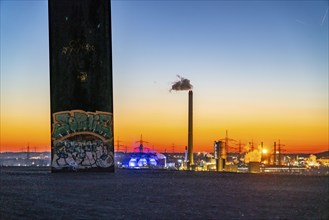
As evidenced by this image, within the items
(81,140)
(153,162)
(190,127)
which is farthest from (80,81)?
(153,162)

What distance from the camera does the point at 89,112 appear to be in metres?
49.5

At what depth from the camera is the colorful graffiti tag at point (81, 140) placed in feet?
161

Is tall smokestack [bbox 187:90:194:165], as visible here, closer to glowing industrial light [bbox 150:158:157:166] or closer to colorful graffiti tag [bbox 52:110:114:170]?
glowing industrial light [bbox 150:158:157:166]

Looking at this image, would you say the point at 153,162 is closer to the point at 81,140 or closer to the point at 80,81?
the point at 81,140

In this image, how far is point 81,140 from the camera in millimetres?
49969

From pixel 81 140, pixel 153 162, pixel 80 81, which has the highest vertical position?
pixel 80 81

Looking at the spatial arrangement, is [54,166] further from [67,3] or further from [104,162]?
[67,3]

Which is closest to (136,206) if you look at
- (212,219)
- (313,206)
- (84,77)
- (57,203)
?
(57,203)

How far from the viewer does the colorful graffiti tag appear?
49.2 meters

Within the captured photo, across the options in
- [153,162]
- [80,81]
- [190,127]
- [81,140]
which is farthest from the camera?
[153,162]

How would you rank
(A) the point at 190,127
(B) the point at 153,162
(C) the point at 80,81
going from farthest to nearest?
1. (B) the point at 153,162
2. (A) the point at 190,127
3. (C) the point at 80,81

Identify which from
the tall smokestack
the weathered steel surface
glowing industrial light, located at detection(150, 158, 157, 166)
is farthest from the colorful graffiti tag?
glowing industrial light, located at detection(150, 158, 157, 166)

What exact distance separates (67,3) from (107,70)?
672cm

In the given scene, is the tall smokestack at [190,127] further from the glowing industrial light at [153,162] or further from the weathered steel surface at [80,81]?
the weathered steel surface at [80,81]
